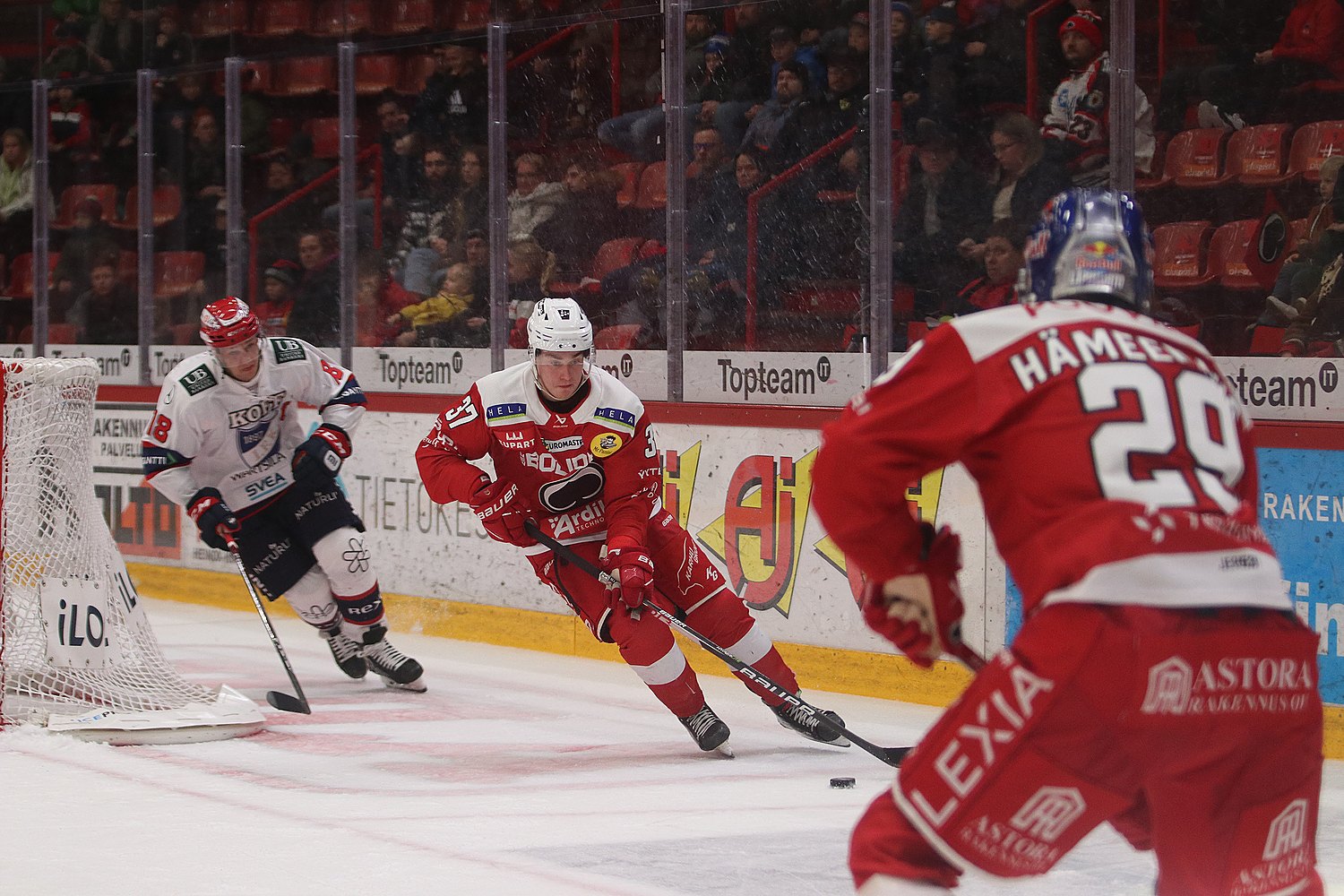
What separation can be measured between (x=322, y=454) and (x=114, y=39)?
4355 mm

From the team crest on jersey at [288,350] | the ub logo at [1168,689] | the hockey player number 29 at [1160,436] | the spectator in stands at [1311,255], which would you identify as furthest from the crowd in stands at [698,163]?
the ub logo at [1168,689]

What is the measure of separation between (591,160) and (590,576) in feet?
8.54

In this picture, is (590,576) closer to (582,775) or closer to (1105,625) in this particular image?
(582,775)

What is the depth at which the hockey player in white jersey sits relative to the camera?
548 cm

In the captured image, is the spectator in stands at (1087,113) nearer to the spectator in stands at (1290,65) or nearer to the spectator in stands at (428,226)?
the spectator in stands at (1290,65)

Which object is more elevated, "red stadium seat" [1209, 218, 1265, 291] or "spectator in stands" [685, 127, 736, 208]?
"spectator in stands" [685, 127, 736, 208]

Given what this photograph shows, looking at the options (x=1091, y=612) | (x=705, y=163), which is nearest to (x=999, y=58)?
(x=705, y=163)

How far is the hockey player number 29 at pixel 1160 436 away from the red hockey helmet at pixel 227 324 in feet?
12.9

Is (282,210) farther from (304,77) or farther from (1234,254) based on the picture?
(1234,254)

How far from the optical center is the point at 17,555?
4.96 m

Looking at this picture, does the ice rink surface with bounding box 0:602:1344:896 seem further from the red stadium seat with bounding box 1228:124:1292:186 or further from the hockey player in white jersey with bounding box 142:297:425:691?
the red stadium seat with bounding box 1228:124:1292:186

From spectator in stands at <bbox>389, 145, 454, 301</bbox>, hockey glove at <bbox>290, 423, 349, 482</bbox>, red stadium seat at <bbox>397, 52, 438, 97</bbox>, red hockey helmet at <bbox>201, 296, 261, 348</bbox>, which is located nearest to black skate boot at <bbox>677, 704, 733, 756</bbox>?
hockey glove at <bbox>290, 423, 349, 482</bbox>

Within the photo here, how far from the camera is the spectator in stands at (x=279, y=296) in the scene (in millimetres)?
8148

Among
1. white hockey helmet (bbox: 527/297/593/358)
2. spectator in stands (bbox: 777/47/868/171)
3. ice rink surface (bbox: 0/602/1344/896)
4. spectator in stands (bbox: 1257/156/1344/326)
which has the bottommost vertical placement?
ice rink surface (bbox: 0/602/1344/896)
